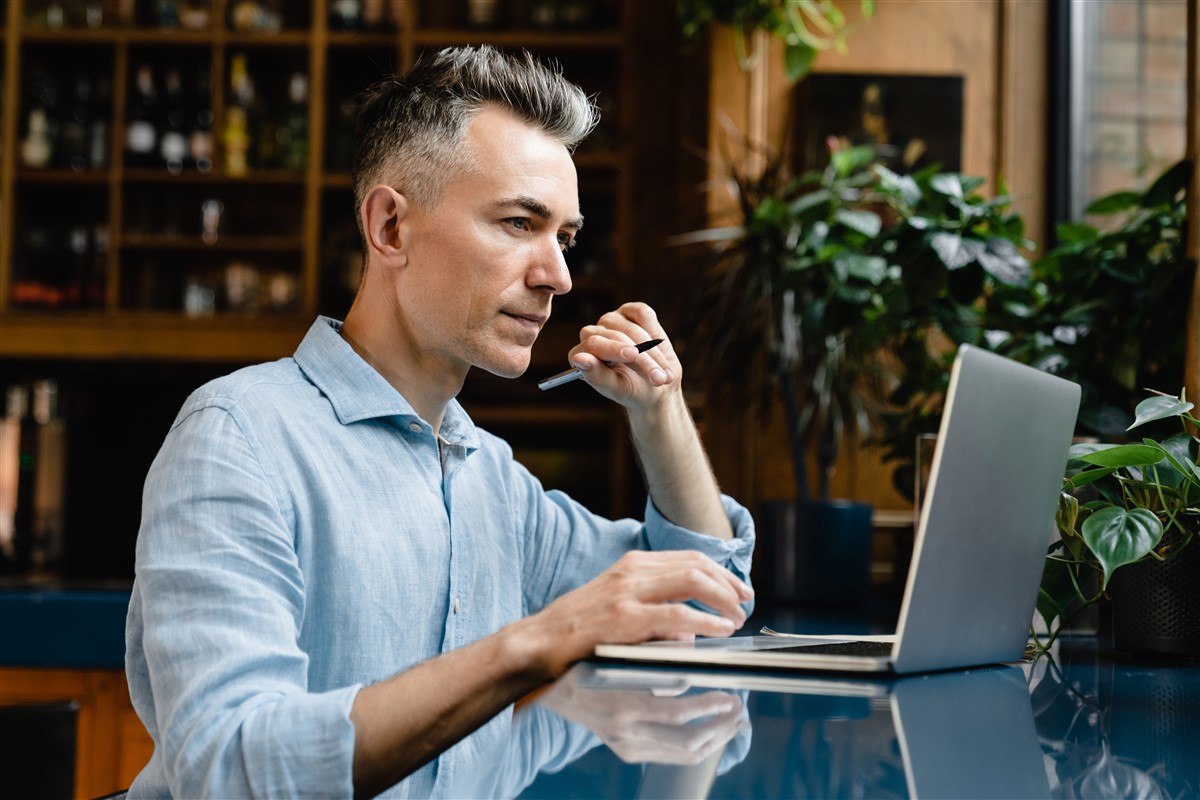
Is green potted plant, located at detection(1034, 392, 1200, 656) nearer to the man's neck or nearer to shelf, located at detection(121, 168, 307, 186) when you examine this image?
A: the man's neck

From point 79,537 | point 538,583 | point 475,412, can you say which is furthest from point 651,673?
point 79,537

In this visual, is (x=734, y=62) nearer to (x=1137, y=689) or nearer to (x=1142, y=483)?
(x=1142, y=483)

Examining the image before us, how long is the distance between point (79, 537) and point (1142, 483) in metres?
3.74

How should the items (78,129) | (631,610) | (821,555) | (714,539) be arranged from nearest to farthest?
(631,610) → (714,539) → (821,555) → (78,129)

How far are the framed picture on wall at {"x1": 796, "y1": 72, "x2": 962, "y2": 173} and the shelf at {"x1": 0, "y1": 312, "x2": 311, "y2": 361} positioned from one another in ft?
6.49

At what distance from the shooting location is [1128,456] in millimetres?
1266

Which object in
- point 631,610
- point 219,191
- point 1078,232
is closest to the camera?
point 631,610

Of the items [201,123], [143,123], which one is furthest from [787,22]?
[143,123]

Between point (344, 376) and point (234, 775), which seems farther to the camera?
point (344, 376)

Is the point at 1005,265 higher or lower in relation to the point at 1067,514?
higher

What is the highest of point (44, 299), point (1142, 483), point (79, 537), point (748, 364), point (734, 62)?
point (734, 62)

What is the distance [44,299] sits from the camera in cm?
427

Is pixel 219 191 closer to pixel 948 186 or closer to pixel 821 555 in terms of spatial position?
pixel 821 555

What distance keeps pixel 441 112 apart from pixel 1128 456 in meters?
0.82
